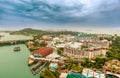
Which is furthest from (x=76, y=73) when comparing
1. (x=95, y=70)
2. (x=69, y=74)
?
(x=95, y=70)

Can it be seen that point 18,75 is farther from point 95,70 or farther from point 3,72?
point 95,70

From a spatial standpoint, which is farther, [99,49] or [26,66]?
[99,49]

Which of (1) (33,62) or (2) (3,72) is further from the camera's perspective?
(1) (33,62)

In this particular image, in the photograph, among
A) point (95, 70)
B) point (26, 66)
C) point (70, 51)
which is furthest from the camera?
point (70, 51)

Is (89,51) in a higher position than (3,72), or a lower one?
higher

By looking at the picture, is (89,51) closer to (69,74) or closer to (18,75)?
(69,74)

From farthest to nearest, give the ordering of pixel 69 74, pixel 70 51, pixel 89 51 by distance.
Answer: pixel 70 51
pixel 89 51
pixel 69 74

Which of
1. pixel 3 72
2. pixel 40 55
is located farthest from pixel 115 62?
pixel 3 72

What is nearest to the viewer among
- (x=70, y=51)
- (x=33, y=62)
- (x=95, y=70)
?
(x=95, y=70)

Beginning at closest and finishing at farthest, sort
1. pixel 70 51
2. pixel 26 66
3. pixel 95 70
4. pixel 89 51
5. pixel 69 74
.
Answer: pixel 69 74
pixel 95 70
pixel 26 66
pixel 89 51
pixel 70 51
